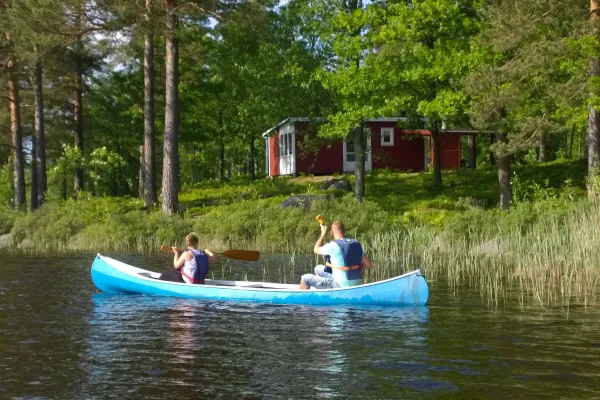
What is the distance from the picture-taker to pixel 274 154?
52188 mm

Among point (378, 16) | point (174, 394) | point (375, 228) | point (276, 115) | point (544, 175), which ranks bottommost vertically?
point (174, 394)

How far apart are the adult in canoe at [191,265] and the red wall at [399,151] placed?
30562mm

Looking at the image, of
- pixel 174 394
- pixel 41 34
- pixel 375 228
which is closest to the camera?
pixel 174 394

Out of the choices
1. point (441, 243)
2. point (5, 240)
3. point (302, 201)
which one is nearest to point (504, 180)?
point (302, 201)

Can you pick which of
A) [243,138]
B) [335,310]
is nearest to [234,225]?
[335,310]

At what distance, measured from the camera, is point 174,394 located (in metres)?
8.16

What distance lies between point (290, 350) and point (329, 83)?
965 inches

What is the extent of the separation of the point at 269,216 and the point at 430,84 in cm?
1003

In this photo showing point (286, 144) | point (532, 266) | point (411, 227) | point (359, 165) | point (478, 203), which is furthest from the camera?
point (286, 144)

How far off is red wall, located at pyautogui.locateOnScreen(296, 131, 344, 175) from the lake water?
30786 mm

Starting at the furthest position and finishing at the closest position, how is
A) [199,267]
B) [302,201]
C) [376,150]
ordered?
[376,150] → [302,201] → [199,267]

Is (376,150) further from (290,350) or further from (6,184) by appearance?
(290,350)

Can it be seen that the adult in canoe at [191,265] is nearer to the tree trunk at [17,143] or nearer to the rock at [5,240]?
the rock at [5,240]

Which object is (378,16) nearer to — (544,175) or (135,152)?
(544,175)
